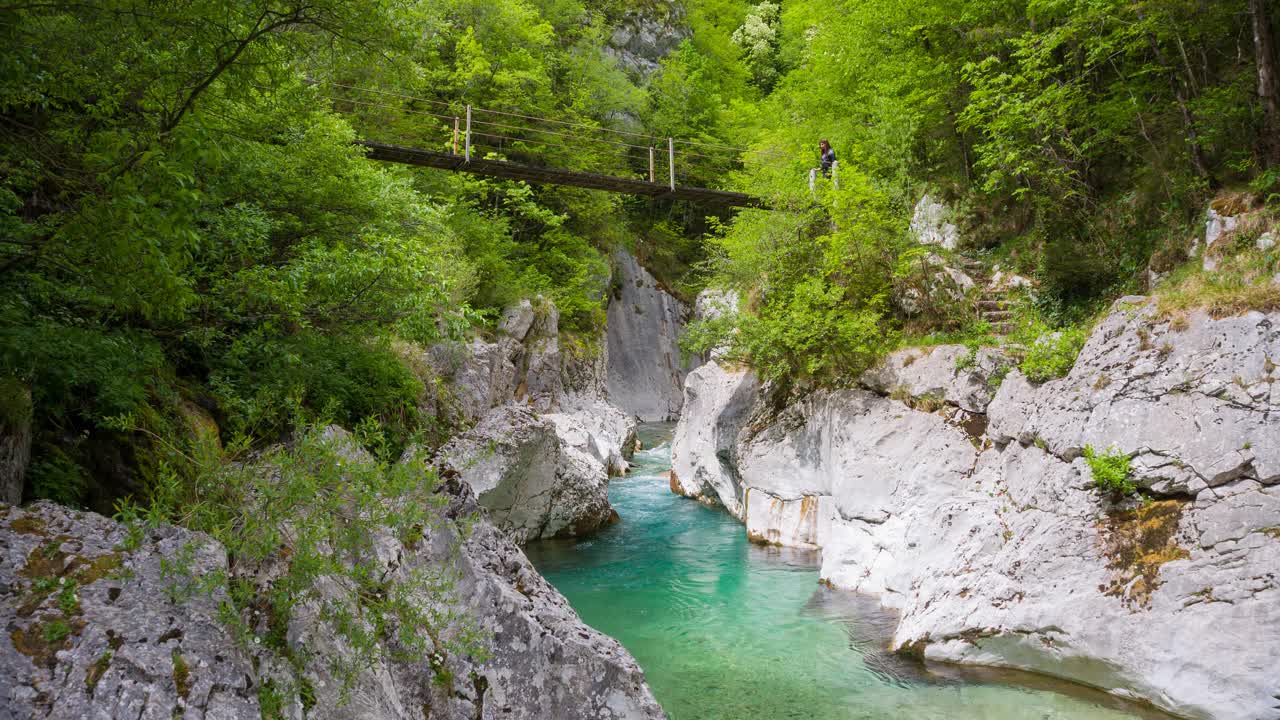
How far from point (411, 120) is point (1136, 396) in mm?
16561

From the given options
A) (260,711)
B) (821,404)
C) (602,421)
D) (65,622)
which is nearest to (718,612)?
(821,404)

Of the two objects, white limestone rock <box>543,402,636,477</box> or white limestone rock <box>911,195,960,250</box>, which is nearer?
white limestone rock <box>911,195,960,250</box>

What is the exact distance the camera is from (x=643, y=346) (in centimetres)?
2602

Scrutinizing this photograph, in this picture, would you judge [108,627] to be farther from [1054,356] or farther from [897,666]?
[1054,356]

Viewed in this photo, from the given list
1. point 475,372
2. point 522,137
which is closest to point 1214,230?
point 475,372

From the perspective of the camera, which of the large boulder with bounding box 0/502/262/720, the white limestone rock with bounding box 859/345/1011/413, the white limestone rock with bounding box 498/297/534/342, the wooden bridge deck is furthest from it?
the white limestone rock with bounding box 498/297/534/342

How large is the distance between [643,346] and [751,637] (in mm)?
18975

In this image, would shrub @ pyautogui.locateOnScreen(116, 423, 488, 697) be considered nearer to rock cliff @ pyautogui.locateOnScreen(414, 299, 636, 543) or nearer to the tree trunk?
rock cliff @ pyautogui.locateOnScreen(414, 299, 636, 543)

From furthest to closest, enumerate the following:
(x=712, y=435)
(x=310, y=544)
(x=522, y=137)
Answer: (x=522, y=137) → (x=712, y=435) → (x=310, y=544)

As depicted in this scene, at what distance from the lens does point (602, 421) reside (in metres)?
17.5

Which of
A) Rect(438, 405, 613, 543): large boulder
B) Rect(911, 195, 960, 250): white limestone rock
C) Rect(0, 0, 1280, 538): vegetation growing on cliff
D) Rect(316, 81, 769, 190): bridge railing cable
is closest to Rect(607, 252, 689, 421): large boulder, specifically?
Rect(0, 0, 1280, 538): vegetation growing on cliff

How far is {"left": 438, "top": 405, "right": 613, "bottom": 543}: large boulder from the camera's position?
969cm

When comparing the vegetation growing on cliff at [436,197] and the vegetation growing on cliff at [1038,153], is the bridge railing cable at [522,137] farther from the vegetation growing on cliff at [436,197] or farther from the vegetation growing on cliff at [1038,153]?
the vegetation growing on cliff at [1038,153]

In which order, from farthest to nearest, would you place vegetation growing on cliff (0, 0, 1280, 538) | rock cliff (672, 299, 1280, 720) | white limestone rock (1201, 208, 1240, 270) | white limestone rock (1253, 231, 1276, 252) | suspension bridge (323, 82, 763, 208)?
suspension bridge (323, 82, 763, 208), white limestone rock (1201, 208, 1240, 270), white limestone rock (1253, 231, 1276, 252), rock cliff (672, 299, 1280, 720), vegetation growing on cliff (0, 0, 1280, 538)
